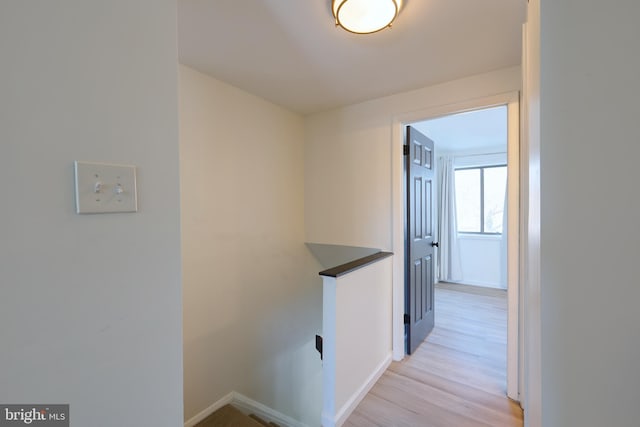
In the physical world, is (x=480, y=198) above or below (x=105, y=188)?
above

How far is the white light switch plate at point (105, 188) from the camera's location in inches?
25.8

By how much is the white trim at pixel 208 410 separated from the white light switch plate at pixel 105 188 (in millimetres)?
1913

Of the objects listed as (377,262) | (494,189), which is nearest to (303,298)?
(377,262)

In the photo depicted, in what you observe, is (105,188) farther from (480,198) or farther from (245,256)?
(480,198)

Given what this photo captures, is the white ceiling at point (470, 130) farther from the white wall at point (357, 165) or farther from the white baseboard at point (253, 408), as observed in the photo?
the white baseboard at point (253, 408)

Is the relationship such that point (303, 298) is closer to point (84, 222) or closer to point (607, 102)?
point (84, 222)

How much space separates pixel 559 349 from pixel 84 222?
122cm

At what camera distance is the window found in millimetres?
4375

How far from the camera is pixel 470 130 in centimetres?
339

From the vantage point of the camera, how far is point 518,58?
1.68 meters

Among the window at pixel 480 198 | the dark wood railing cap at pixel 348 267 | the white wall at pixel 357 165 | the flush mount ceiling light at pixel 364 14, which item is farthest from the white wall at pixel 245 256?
the window at pixel 480 198

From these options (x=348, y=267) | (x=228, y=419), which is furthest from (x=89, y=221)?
(x=228, y=419)

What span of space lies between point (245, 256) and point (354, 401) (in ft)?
4.56

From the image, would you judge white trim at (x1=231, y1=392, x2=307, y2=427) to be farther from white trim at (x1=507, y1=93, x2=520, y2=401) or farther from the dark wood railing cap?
white trim at (x1=507, y1=93, x2=520, y2=401)
